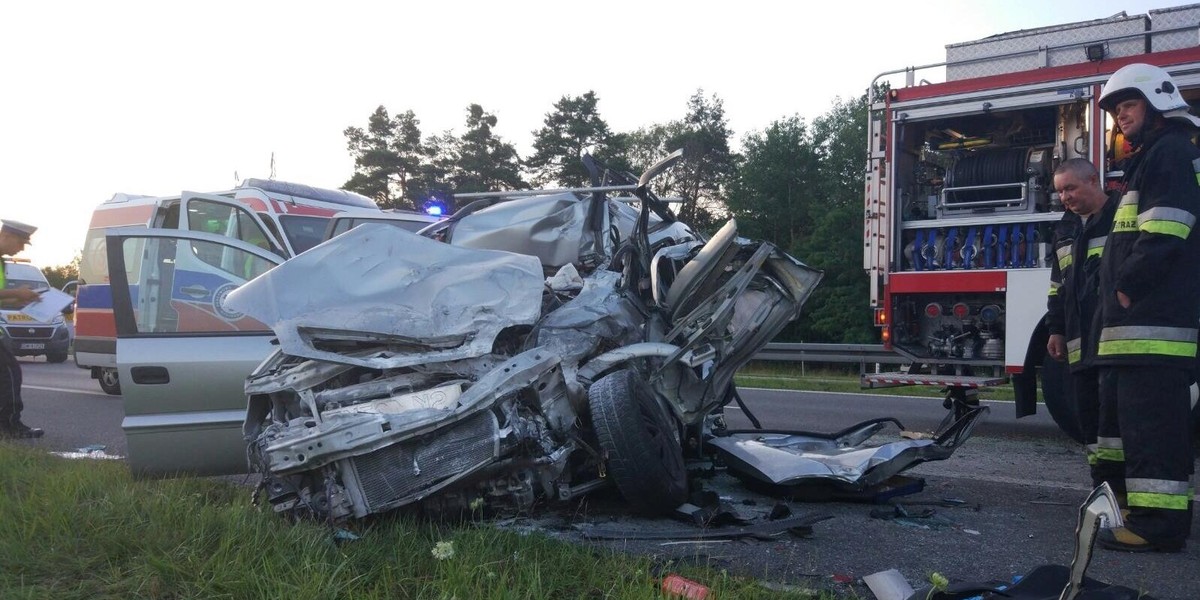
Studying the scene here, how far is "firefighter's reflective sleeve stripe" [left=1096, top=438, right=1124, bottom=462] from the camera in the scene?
3.83 meters

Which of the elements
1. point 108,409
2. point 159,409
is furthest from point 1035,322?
point 108,409

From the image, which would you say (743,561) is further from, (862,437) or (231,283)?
(231,283)

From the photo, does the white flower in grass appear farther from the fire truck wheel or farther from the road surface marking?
the road surface marking

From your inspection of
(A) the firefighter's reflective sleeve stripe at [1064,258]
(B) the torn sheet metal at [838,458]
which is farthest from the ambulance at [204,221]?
(A) the firefighter's reflective sleeve stripe at [1064,258]

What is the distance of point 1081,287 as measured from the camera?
164 inches

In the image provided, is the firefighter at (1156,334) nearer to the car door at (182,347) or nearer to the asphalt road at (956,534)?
the asphalt road at (956,534)

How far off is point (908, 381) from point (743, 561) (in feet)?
14.9

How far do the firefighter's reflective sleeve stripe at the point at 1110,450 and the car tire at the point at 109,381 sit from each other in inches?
383

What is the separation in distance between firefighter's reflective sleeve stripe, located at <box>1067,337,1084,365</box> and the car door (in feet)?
12.5

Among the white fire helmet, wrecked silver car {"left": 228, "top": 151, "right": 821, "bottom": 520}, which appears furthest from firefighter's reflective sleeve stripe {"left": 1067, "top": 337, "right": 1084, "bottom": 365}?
wrecked silver car {"left": 228, "top": 151, "right": 821, "bottom": 520}

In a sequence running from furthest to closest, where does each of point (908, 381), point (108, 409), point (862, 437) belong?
point (108, 409) → point (908, 381) → point (862, 437)

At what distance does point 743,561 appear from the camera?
3.26 metres

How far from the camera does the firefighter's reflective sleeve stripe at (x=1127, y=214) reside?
12.1 feet

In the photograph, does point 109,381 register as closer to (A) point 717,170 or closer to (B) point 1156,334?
(B) point 1156,334
